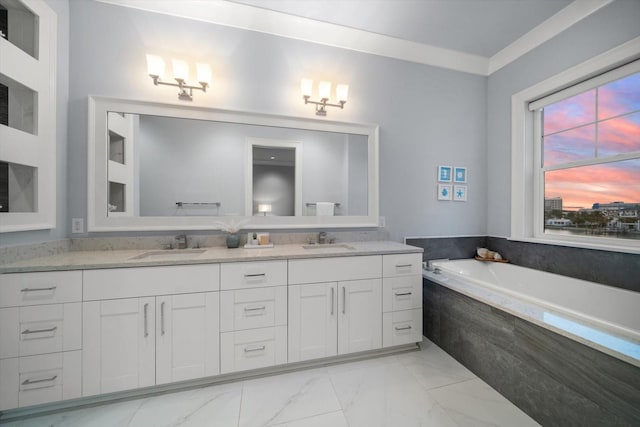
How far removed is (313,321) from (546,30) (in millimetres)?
3153

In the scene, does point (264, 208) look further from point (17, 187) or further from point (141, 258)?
point (17, 187)

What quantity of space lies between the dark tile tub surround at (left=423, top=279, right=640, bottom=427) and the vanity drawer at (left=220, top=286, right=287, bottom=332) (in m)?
1.29

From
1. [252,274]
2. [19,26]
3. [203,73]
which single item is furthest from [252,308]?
[19,26]

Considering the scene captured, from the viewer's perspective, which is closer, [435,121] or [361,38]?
[361,38]

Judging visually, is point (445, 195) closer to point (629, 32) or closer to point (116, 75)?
point (629, 32)

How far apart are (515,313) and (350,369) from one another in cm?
110

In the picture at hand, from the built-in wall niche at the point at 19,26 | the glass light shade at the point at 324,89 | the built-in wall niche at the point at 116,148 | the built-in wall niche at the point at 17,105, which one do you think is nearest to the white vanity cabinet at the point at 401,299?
the glass light shade at the point at 324,89

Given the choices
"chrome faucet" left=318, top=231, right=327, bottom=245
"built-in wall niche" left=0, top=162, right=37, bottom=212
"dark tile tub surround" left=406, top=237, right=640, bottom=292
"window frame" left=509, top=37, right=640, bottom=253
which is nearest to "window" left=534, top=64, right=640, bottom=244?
"window frame" left=509, top=37, right=640, bottom=253

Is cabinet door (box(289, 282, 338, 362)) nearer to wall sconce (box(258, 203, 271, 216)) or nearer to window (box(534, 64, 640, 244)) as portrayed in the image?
wall sconce (box(258, 203, 271, 216))

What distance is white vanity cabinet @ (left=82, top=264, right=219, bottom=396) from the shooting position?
135 cm

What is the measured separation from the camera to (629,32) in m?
1.69

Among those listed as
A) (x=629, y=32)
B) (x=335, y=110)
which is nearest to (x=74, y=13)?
(x=335, y=110)

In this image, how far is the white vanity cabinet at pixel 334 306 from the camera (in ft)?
5.47

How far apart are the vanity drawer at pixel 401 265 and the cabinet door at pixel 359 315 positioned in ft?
0.38
